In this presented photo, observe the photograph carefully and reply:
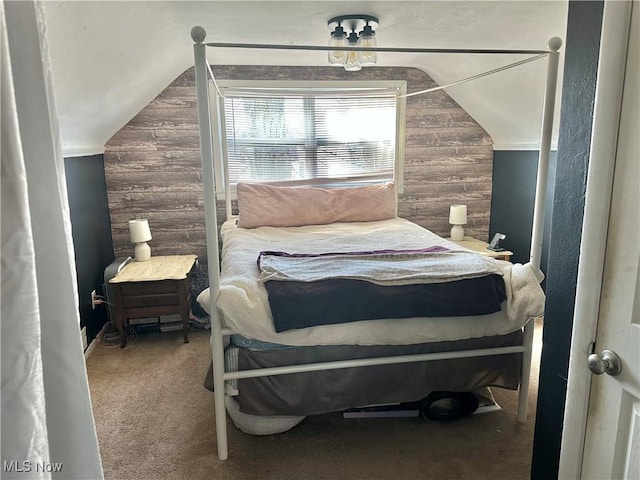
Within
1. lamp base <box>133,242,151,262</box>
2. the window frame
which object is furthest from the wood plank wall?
lamp base <box>133,242,151,262</box>

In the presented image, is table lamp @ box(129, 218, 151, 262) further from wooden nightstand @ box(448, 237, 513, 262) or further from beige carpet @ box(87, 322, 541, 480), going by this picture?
wooden nightstand @ box(448, 237, 513, 262)

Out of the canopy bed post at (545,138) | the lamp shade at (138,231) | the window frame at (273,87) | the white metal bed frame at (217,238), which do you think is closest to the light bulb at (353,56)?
the white metal bed frame at (217,238)

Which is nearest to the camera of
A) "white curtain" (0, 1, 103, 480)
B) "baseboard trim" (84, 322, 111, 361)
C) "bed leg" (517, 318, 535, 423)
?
"white curtain" (0, 1, 103, 480)

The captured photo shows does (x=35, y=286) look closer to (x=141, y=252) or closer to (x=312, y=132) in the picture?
(x=141, y=252)

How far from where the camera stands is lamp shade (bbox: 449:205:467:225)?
3.90 meters

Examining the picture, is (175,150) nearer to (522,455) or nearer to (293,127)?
(293,127)

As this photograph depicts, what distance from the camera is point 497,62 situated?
2977 millimetres

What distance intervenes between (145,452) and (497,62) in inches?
122

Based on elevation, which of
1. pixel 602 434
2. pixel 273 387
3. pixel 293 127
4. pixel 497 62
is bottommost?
pixel 273 387

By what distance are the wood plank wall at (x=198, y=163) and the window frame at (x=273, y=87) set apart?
5cm

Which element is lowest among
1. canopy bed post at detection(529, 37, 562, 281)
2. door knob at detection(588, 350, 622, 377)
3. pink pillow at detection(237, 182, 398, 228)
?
door knob at detection(588, 350, 622, 377)

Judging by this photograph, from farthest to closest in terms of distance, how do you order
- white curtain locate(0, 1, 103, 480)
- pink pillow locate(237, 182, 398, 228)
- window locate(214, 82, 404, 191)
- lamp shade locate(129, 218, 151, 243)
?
window locate(214, 82, 404, 191) → pink pillow locate(237, 182, 398, 228) → lamp shade locate(129, 218, 151, 243) → white curtain locate(0, 1, 103, 480)

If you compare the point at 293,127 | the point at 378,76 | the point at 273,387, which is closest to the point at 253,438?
the point at 273,387

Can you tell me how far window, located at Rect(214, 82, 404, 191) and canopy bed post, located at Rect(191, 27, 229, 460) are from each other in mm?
2053
